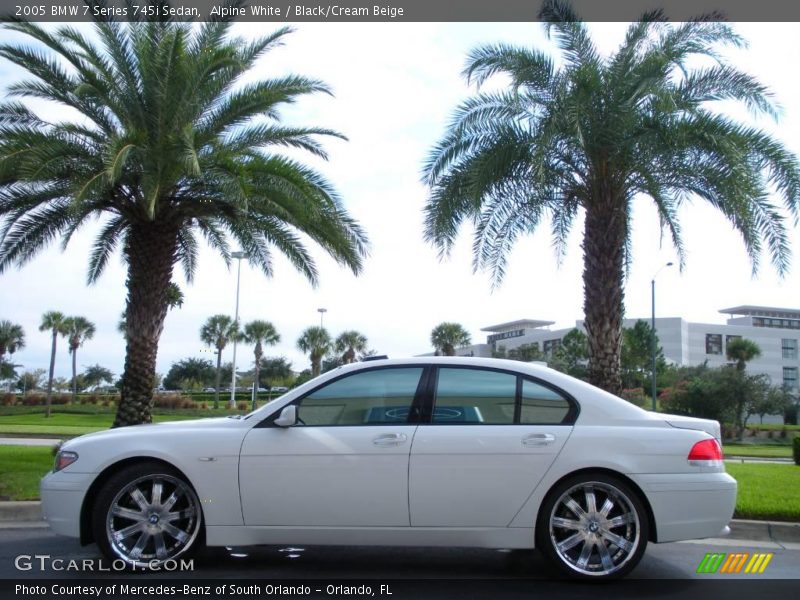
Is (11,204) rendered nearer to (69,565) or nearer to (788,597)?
(69,565)

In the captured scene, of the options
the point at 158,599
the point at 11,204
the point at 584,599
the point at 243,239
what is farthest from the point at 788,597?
the point at 11,204

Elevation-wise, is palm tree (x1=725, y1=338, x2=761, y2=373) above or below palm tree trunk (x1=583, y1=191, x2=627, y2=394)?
above

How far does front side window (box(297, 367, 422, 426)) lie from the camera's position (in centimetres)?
547

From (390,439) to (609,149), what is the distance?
314 inches

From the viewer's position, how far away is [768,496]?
8414mm

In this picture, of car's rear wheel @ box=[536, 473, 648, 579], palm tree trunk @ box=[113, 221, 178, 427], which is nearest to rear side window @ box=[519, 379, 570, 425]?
car's rear wheel @ box=[536, 473, 648, 579]

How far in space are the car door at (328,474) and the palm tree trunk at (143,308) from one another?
28.5ft

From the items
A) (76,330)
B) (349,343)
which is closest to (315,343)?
(349,343)

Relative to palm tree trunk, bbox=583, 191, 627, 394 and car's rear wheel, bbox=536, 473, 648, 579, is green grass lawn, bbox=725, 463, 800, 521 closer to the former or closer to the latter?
palm tree trunk, bbox=583, 191, 627, 394

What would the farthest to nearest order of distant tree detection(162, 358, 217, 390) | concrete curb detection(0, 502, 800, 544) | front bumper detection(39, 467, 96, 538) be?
distant tree detection(162, 358, 217, 390) → concrete curb detection(0, 502, 800, 544) → front bumper detection(39, 467, 96, 538)

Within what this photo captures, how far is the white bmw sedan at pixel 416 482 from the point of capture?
5191 mm

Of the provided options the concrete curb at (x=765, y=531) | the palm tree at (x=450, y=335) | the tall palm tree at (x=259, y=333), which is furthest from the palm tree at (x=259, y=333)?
the concrete curb at (x=765, y=531)

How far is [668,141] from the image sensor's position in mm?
11469

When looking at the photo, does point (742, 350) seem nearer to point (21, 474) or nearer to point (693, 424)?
point (21, 474)
